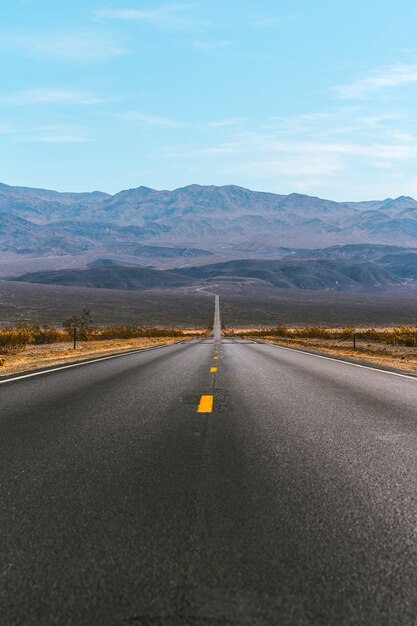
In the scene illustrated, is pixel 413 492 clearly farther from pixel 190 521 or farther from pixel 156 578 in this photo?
pixel 156 578

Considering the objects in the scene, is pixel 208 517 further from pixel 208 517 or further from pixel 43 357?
pixel 43 357

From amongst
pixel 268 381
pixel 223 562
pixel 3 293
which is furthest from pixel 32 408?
pixel 3 293

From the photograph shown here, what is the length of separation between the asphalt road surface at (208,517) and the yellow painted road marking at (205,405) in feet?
0.63

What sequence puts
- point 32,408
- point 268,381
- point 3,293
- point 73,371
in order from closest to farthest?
point 32,408 < point 268,381 < point 73,371 < point 3,293

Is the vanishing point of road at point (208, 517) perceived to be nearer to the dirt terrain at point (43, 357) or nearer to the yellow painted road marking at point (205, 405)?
the yellow painted road marking at point (205, 405)

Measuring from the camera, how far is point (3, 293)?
482 feet

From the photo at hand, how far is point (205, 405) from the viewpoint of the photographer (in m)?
9.39

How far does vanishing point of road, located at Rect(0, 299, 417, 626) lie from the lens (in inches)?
118

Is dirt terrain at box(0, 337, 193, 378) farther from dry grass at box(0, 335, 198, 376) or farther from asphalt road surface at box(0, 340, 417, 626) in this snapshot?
asphalt road surface at box(0, 340, 417, 626)

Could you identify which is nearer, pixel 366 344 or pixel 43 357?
pixel 43 357

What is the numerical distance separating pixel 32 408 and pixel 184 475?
4.66 metres

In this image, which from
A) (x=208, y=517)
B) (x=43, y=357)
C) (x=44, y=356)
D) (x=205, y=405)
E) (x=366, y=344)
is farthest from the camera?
(x=366, y=344)

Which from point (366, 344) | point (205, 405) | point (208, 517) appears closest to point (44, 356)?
point (205, 405)

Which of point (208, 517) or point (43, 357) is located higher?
point (208, 517)
